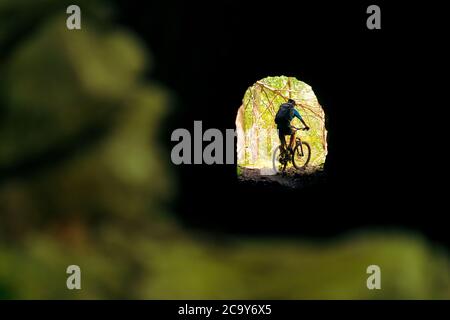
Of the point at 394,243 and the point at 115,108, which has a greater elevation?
the point at 115,108

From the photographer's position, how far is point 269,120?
3.51 ft

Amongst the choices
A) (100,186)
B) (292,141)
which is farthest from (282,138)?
(100,186)

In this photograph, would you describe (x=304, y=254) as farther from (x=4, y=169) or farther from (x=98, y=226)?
(x=4, y=169)

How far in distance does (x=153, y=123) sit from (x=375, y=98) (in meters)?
0.35

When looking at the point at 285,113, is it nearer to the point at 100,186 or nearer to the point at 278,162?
the point at 278,162

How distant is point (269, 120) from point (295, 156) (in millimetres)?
73

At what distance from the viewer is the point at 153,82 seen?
102 centimetres

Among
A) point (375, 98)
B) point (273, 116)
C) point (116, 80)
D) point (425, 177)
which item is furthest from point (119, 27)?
point (425, 177)

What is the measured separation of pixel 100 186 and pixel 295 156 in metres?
0.31

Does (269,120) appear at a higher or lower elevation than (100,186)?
higher

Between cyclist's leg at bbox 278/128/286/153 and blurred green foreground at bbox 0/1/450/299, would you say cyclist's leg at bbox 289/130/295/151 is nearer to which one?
cyclist's leg at bbox 278/128/286/153

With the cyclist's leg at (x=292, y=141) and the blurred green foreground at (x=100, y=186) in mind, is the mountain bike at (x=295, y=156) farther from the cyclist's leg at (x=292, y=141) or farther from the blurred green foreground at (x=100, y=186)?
the blurred green foreground at (x=100, y=186)

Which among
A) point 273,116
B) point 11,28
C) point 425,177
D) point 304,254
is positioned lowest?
Answer: point 304,254

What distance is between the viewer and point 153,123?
104 cm
